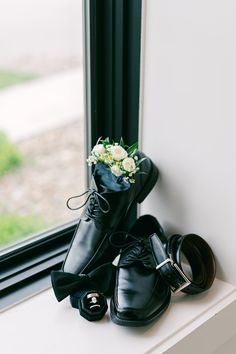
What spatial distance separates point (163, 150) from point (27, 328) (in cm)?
51

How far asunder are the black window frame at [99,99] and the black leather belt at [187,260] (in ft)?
0.93

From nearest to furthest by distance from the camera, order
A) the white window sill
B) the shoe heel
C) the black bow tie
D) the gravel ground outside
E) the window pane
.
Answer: the white window sill, the black bow tie, the shoe heel, the window pane, the gravel ground outside

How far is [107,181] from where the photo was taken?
1.14 m

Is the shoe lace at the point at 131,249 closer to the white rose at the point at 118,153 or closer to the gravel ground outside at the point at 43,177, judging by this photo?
the white rose at the point at 118,153

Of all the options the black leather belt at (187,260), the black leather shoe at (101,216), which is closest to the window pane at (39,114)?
the black leather shoe at (101,216)

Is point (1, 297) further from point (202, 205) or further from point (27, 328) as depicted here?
point (202, 205)

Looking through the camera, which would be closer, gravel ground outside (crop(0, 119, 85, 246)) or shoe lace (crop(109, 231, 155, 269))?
→ shoe lace (crop(109, 231, 155, 269))

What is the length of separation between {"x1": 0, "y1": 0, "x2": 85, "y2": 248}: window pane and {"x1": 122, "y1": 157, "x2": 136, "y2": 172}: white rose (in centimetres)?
30

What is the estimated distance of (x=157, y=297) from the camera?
1.05 m

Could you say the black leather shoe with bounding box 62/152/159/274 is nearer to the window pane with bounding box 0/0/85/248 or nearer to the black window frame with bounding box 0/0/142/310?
the black window frame with bounding box 0/0/142/310

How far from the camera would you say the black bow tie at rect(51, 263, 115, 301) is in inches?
42.4

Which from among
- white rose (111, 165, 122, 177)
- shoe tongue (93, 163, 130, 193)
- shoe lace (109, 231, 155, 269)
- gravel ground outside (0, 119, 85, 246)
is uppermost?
white rose (111, 165, 122, 177)

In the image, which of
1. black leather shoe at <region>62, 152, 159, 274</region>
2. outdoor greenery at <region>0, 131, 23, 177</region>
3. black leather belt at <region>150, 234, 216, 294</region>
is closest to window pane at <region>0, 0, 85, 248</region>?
outdoor greenery at <region>0, 131, 23, 177</region>

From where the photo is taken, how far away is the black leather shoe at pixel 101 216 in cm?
A: 111
